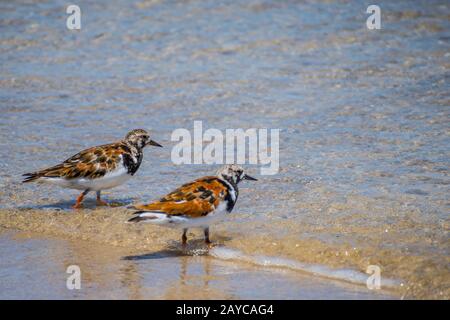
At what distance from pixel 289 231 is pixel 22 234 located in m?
2.75

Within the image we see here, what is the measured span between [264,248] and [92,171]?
88.5 inches

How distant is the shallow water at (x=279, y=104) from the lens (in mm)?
7719

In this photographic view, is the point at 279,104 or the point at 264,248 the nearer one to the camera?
the point at 264,248

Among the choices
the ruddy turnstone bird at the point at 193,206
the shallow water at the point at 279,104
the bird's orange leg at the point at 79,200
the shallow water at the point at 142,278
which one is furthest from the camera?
the bird's orange leg at the point at 79,200

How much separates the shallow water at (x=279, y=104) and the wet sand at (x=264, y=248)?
0.10ft

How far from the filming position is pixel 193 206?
719 cm

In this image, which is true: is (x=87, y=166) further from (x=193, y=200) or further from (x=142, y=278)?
(x=142, y=278)

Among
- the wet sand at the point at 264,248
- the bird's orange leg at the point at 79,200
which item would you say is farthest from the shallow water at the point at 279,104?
the bird's orange leg at the point at 79,200

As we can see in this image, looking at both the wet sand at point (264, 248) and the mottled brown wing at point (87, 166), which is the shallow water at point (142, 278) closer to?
the wet sand at point (264, 248)

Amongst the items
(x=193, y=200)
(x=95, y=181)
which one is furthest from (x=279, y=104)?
(x=193, y=200)

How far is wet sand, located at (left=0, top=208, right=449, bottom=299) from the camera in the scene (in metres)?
6.52

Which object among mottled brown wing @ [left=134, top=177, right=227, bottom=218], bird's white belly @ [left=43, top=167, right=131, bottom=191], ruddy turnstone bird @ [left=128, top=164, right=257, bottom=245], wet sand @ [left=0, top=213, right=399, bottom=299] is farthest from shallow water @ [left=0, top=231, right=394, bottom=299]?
bird's white belly @ [left=43, top=167, right=131, bottom=191]
